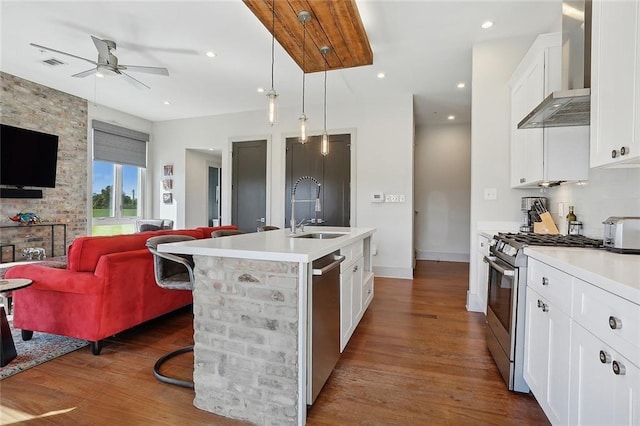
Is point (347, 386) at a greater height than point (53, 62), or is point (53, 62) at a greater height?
point (53, 62)

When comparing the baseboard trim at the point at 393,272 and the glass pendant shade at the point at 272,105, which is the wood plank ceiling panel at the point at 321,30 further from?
the baseboard trim at the point at 393,272

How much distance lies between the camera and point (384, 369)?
2.12 meters

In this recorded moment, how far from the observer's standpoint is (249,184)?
600 cm

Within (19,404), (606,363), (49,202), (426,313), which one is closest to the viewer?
(606,363)

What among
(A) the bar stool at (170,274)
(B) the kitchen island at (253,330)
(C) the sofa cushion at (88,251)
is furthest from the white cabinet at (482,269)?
(C) the sofa cushion at (88,251)

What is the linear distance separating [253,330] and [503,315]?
1631 mm

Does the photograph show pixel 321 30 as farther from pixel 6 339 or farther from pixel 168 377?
pixel 6 339

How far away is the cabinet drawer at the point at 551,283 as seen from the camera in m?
1.29

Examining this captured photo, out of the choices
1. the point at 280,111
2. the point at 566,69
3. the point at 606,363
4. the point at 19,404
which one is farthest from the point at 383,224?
the point at 19,404

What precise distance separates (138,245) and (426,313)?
2966mm

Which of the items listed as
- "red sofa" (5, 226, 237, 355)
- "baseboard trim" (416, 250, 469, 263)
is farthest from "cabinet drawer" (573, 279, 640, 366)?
"baseboard trim" (416, 250, 469, 263)

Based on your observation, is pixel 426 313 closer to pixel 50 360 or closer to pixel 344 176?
pixel 344 176

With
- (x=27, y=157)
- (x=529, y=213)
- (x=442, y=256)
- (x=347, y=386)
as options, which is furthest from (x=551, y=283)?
(x=27, y=157)

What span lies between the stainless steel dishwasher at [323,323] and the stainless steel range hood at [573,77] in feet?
5.68
